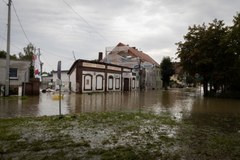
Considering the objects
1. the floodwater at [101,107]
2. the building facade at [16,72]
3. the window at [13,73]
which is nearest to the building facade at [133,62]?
the building facade at [16,72]

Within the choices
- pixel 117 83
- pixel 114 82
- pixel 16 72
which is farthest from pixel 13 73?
pixel 117 83

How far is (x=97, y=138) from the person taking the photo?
699 centimetres

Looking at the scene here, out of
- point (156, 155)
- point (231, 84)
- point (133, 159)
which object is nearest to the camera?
point (133, 159)

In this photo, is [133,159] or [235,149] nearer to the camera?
[133,159]

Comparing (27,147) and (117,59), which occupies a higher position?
(117,59)

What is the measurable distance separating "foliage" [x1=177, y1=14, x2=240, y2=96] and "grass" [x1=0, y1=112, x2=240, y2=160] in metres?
22.1

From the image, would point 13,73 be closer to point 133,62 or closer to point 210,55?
point 210,55

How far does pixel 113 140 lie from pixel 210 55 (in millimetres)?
27243

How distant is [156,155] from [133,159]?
595 millimetres

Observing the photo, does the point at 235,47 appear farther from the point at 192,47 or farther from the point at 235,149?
the point at 235,149

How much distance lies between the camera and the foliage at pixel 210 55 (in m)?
30.1

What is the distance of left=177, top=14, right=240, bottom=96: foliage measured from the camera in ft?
98.7

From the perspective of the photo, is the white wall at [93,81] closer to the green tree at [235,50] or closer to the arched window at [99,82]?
the arched window at [99,82]

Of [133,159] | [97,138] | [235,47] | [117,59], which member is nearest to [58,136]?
[97,138]
